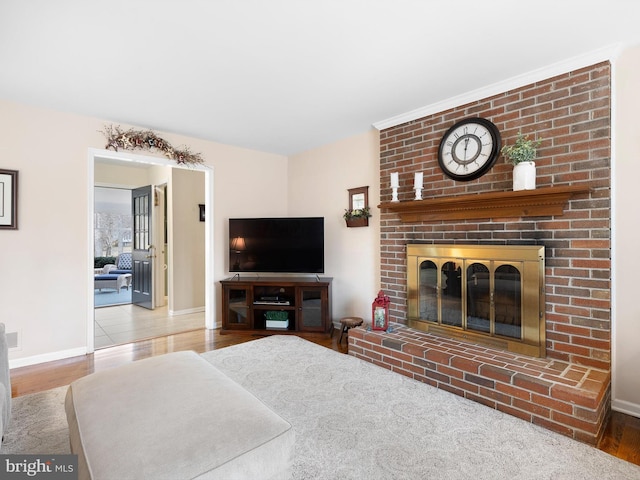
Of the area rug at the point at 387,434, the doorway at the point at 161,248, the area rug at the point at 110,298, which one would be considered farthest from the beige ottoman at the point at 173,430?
the area rug at the point at 110,298

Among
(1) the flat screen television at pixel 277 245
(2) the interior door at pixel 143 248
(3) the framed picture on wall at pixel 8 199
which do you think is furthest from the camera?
(2) the interior door at pixel 143 248

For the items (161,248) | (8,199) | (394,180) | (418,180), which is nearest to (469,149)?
(418,180)

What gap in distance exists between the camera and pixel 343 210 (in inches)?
160

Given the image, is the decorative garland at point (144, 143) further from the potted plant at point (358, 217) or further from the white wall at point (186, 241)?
the potted plant at point (358, 217)

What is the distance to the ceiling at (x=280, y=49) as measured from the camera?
1.75 m

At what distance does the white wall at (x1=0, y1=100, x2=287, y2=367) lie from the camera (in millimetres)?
2869

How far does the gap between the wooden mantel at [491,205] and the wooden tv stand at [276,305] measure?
1.30 metres

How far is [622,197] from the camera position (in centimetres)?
212

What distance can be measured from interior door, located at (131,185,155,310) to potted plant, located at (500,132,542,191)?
5.16 m

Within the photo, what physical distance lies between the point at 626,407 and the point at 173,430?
2696mm

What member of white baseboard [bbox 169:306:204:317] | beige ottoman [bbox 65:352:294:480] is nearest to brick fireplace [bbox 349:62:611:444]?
beige ottoman [bbox 65:352:294:480]

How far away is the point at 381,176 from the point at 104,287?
6075mm

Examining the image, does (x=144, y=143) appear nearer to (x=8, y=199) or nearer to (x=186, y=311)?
(x=8, y=199)

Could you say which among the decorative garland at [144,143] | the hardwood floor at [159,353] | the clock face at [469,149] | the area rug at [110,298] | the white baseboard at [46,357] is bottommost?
the hardwood floor at [159,353]
